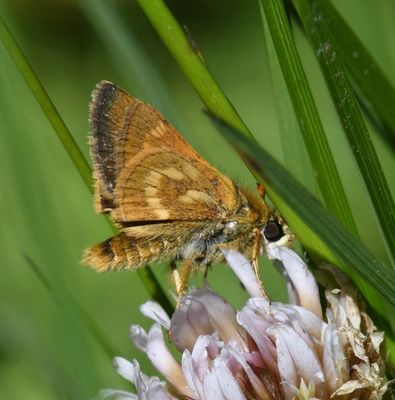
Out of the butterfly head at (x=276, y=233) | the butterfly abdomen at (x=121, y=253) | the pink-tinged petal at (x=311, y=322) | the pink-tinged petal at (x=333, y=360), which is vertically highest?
the butterfly abdomen at (x=121, y=253)

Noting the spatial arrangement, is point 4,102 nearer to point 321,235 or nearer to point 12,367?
point 321,235

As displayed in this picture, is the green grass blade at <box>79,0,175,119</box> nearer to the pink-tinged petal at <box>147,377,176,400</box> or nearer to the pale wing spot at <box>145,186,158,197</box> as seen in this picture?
the pale wing spot at <box>145,186,158,197</box>

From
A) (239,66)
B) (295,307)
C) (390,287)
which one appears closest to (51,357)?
(295,307)

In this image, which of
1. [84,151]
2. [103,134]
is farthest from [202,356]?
[84,151]

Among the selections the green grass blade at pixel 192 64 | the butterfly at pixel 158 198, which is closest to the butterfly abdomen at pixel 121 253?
the butterfly at pixel 158 198

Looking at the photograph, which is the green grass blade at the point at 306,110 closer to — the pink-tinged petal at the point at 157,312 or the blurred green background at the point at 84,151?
the blurred green background at the point at 84,151

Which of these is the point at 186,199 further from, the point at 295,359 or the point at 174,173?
the point at 295,359
